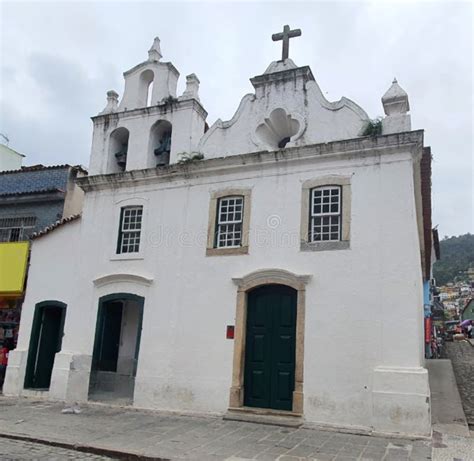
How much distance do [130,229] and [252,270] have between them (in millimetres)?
4013

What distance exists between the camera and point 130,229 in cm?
1366

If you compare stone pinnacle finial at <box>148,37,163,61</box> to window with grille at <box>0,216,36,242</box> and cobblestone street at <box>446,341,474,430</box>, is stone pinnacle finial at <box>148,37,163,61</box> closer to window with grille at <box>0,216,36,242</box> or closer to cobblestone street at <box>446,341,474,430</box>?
window with grille at <box>0,216,36,242</box>

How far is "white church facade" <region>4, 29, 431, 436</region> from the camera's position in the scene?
10.2 meters

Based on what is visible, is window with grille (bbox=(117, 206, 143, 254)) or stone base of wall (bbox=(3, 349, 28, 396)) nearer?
window with grille (bbox=(117, 206, 143, 254))

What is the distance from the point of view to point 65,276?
559 inches

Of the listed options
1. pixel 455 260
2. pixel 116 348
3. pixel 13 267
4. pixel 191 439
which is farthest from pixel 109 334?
pixel 455 260

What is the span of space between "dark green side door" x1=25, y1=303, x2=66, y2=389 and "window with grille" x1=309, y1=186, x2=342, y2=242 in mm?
7496

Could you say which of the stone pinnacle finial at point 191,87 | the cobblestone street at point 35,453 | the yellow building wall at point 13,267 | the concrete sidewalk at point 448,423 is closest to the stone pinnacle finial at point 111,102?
the stone pinnacle finial at point 191,87

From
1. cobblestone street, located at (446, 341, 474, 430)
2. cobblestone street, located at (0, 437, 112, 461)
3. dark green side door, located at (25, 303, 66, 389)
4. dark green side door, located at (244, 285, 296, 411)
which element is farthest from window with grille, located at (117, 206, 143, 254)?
cobblestone street, located at (446, 341, 474, 430)

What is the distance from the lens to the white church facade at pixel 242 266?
Answer: 33.5ft

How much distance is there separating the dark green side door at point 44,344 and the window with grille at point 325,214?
7496 mm

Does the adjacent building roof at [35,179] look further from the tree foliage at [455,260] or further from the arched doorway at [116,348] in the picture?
the tree foliage at [455,260]

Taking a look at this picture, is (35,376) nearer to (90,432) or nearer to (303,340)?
(90,432)

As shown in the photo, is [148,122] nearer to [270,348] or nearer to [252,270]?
[252,270]
